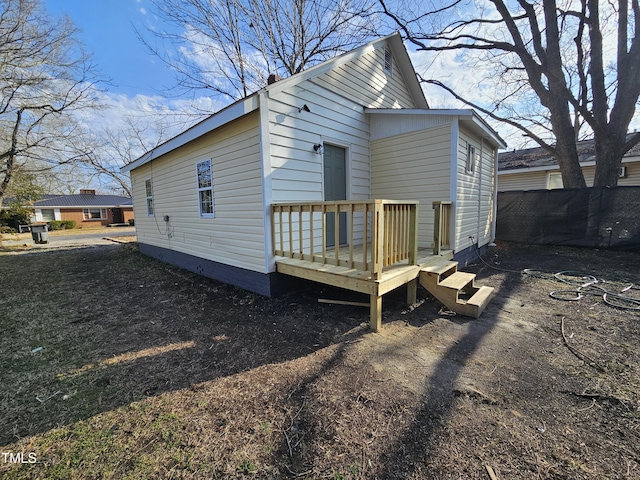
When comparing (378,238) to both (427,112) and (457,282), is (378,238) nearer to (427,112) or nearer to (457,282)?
(457,282)

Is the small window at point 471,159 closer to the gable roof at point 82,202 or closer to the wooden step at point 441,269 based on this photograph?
the wooden step at point 441,269

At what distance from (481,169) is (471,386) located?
21.4ft

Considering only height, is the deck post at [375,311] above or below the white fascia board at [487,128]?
below

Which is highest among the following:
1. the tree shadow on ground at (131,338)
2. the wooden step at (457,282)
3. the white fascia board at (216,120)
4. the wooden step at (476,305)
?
the white fascia board at (216,120)

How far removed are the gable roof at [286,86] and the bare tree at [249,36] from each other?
5279 mm

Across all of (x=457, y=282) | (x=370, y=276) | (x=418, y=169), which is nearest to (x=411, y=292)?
(x=457, y=282)

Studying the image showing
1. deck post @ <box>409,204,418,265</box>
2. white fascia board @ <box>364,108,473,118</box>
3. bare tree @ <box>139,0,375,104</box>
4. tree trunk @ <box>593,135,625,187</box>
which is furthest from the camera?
bare tree @ <box>139,0,375,104</box>

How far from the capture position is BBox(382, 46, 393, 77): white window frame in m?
7.31

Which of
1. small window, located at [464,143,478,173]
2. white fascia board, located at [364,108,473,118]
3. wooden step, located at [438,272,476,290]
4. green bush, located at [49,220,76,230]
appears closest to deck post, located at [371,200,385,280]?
wooden step, located at [438,272,476,290]

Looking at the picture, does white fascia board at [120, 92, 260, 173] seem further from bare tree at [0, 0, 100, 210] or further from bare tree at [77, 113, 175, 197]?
bare tree at [77, 113, 175, 197]

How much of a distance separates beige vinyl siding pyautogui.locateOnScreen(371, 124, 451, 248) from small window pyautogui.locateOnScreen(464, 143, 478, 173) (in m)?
1.04

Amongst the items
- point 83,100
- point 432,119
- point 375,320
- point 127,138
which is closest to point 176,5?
point 83,100

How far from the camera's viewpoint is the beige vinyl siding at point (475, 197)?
5996mm

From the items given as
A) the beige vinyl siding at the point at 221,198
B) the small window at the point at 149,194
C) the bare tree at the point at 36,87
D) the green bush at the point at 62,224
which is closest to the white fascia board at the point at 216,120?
the beige vinyl siding at the point at 221,198
